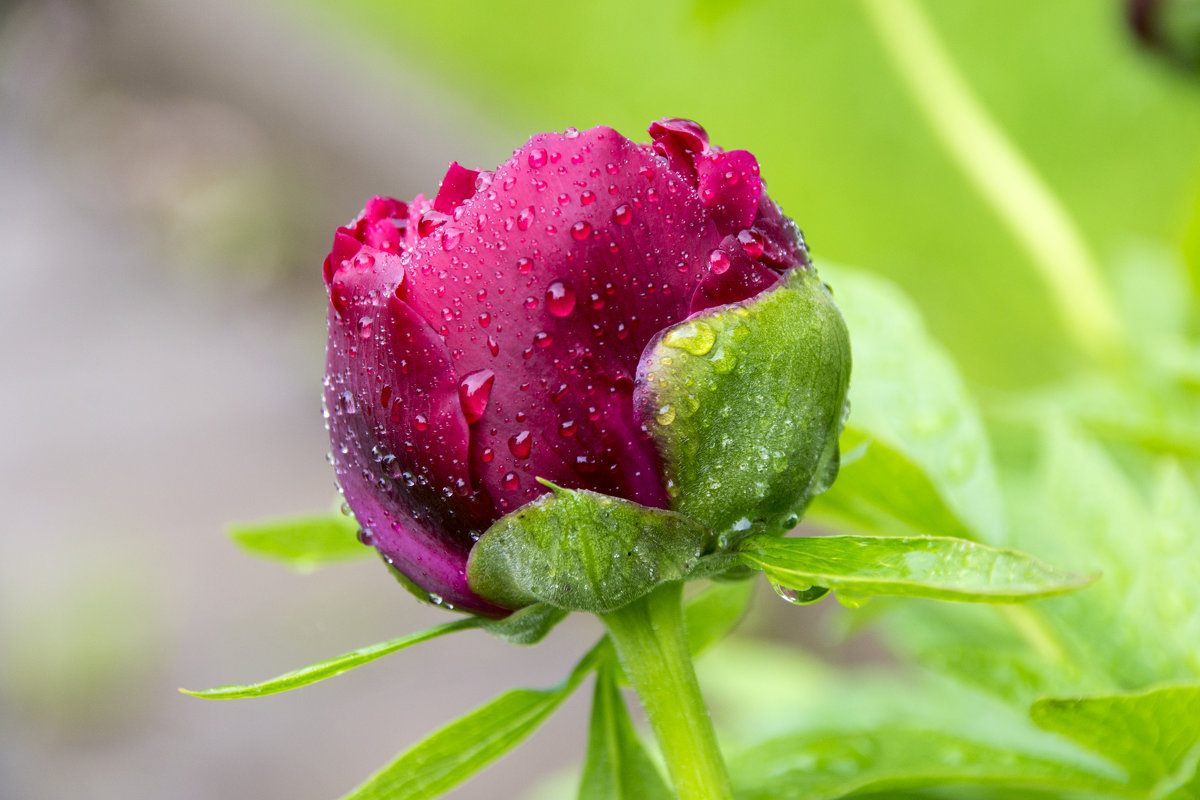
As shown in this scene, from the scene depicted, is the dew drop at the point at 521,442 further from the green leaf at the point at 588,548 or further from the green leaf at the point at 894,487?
the green leaf at the point at 894,487

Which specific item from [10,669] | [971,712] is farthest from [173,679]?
[971,712]

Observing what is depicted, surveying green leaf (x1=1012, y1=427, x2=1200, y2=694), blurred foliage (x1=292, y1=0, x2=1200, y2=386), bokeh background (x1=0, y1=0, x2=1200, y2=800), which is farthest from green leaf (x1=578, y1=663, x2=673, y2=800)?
blurred foliage (x1=292, y1=0, x2=1200, y2=386)

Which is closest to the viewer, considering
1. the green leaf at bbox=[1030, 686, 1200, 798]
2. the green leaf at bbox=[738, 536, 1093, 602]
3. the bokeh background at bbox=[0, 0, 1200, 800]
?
the green leaf at bbox=[738, 536, 1093, 602]

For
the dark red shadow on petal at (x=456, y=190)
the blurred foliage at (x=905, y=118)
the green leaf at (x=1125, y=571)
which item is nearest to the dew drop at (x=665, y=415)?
the dark red shadow on petal at (x=456, y=190)

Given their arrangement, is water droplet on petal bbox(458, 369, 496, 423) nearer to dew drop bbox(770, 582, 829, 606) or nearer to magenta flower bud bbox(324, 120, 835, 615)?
magenta flower bud bbox(324, 120, 835, 615)

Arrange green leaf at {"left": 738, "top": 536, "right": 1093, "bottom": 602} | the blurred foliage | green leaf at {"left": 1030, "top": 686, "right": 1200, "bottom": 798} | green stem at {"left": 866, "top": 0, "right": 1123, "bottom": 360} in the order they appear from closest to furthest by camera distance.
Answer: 1. green leaf at {"left": 738, "top": 536, "right": 1093, "bottom": 602}
2. green leaf at {"left": 1030, "top": 686, "right": 1200, "bottom": 798}
3. green stem at {"left": 866, "top": 0, "right": 1123, "bottom": 360}
4. the blurred foliage

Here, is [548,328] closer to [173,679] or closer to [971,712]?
[971,712]
